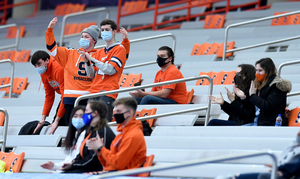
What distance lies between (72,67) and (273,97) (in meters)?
2.30

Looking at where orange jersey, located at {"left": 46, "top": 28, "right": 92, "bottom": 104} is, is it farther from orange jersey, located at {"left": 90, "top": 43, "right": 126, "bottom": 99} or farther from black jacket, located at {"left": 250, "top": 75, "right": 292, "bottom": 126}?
black jacket, located at {"left": 250, "top": 75, "right": 292, "bottom": 126}

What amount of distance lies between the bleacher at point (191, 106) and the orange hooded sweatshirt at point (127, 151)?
0.24m

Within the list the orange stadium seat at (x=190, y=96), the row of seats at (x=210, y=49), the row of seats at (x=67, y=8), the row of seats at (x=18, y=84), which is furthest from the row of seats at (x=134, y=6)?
the orange stadium seat at (x=190, y=96)

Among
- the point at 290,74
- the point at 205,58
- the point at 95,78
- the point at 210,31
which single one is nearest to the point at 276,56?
the point at 290,74

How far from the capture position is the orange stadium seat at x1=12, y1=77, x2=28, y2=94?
8.64 m

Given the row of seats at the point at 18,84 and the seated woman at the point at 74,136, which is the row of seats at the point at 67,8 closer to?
the row of seats at the point at 18,84

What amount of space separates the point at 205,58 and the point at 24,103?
2.94 m

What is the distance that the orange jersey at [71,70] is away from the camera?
19.3ft

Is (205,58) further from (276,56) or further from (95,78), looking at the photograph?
(95,78)

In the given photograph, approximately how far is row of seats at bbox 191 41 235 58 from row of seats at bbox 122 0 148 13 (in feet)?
15.0

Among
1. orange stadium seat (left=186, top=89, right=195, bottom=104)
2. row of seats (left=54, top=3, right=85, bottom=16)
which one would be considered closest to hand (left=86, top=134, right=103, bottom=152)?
orange stadium seat (left=186, top=89, right=195, bottom=104)

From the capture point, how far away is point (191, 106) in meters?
5.94

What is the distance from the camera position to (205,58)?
8383 mm

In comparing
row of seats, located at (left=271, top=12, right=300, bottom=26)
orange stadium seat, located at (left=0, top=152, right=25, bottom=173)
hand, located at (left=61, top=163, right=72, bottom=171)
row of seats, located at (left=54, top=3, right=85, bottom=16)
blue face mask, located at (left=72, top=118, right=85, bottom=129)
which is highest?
row of seats, located at (left=54, top=3, right=85, bottom=16)
